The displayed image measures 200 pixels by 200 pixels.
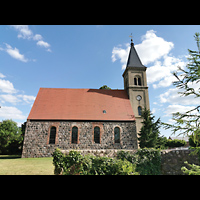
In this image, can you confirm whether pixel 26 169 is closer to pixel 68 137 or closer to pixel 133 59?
pixel 68 137

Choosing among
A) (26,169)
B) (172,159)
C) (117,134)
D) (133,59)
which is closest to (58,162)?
(26,169)

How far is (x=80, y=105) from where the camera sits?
1872 cm

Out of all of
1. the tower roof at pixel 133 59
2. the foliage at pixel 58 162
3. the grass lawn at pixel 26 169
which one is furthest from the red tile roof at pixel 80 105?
the foliage at pixel 58 162

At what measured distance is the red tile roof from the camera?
56.5 ft

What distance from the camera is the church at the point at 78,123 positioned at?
16000 millimetres

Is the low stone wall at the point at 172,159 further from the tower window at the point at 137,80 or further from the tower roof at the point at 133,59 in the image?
the tower roof at the point at 133,59

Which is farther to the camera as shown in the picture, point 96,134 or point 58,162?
point 96,134

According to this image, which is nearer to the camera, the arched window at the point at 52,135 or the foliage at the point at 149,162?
the foliage at the point at 149,162

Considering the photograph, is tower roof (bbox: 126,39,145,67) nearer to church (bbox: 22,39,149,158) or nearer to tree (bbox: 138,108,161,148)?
church (bbox: 22,39,149,158)

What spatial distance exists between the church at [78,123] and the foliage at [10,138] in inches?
154

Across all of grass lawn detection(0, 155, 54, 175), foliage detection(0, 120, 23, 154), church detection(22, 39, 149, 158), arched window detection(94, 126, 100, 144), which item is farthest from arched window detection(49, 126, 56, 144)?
grass lawn detection(0, 155, 54, 175)

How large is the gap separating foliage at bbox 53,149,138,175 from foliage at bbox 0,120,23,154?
1450 cm

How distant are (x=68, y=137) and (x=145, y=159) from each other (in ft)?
34.2
